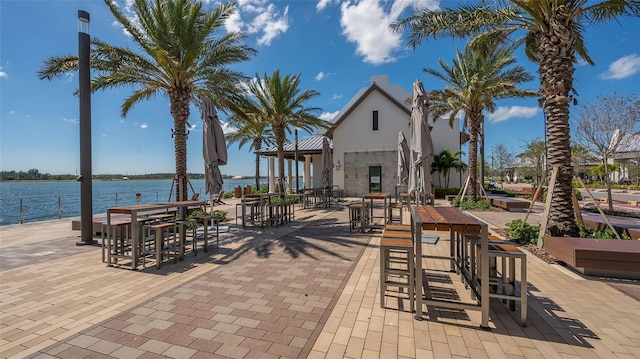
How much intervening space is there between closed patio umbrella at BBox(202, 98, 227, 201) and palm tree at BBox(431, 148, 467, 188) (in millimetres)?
16479

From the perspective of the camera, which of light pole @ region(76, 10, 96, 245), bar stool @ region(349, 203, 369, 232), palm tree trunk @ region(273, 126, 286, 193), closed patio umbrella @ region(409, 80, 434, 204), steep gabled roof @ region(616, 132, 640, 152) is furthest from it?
palm tree trunk @ region(273, 126, 286, 193)

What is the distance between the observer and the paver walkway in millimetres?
2637

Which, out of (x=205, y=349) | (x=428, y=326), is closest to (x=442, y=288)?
(x=428, y=326)

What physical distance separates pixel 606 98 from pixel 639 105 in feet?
3.59

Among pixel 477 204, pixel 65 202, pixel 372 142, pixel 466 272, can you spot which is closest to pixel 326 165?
pixel 372 142

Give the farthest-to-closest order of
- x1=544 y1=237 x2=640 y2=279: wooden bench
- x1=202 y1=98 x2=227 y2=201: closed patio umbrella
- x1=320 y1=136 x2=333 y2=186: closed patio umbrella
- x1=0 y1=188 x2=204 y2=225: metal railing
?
1. x1=320 y1=136 x2=333 y2=186: closed patio umbrella
2. x1=0 y1=188 x2=204 y2=225: metal railing
3. x1=202 y1=98 x2=227 y2=201: closed patio umbrella
4. x1=544 y1=237 x2=640 y2=279: wooden bench

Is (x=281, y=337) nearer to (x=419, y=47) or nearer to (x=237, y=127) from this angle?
(x=419, y=47)

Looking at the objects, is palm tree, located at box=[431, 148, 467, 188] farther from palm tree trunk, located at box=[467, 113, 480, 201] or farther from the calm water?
the calm water

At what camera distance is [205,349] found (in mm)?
2637

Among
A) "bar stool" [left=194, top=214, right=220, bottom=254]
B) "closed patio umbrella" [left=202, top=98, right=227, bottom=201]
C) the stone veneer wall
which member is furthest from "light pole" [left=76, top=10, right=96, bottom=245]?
the stone veneer wall

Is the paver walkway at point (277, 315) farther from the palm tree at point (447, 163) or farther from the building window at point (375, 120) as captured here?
the building window at point (375, 120)

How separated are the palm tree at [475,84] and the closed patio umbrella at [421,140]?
22.5ft

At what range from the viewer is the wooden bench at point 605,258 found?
424 centimetres

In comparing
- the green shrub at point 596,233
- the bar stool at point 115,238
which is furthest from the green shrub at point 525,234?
the bar stool at point 115,238
